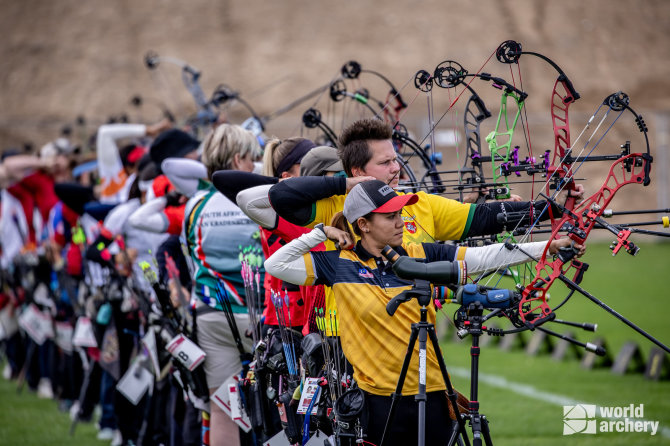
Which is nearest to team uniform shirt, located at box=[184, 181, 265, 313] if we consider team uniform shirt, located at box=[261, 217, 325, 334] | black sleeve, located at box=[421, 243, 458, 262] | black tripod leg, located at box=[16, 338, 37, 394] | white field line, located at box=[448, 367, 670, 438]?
team uniform shirt, located at box=[261, 217, 325, 334]

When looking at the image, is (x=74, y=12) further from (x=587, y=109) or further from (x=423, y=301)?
(x=423, y=301)

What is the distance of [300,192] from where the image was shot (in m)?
4.20

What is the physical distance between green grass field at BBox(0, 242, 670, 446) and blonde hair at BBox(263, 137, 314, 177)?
3203 millimetres

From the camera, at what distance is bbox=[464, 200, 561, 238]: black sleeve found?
4.16 meters

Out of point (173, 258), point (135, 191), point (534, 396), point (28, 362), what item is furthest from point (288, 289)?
point (28, 362)

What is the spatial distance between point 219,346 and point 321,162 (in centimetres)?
157

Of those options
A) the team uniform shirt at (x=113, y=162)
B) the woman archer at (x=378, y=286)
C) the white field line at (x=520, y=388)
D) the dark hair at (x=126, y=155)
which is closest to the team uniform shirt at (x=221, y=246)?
the woman archer at (x=378, y=286)

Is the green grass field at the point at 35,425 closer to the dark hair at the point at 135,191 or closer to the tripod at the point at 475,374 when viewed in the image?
the dark hair at the point at 135,191

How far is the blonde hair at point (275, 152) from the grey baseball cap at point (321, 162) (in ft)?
1.17

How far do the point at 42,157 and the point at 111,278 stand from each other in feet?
9.77

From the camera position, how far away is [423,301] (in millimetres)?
3512

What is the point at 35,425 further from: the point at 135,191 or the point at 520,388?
the point at 520,388

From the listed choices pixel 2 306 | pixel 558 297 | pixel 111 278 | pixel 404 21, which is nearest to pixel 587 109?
pixel 404 21

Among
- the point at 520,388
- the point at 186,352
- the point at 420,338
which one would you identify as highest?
the point at 420,338
